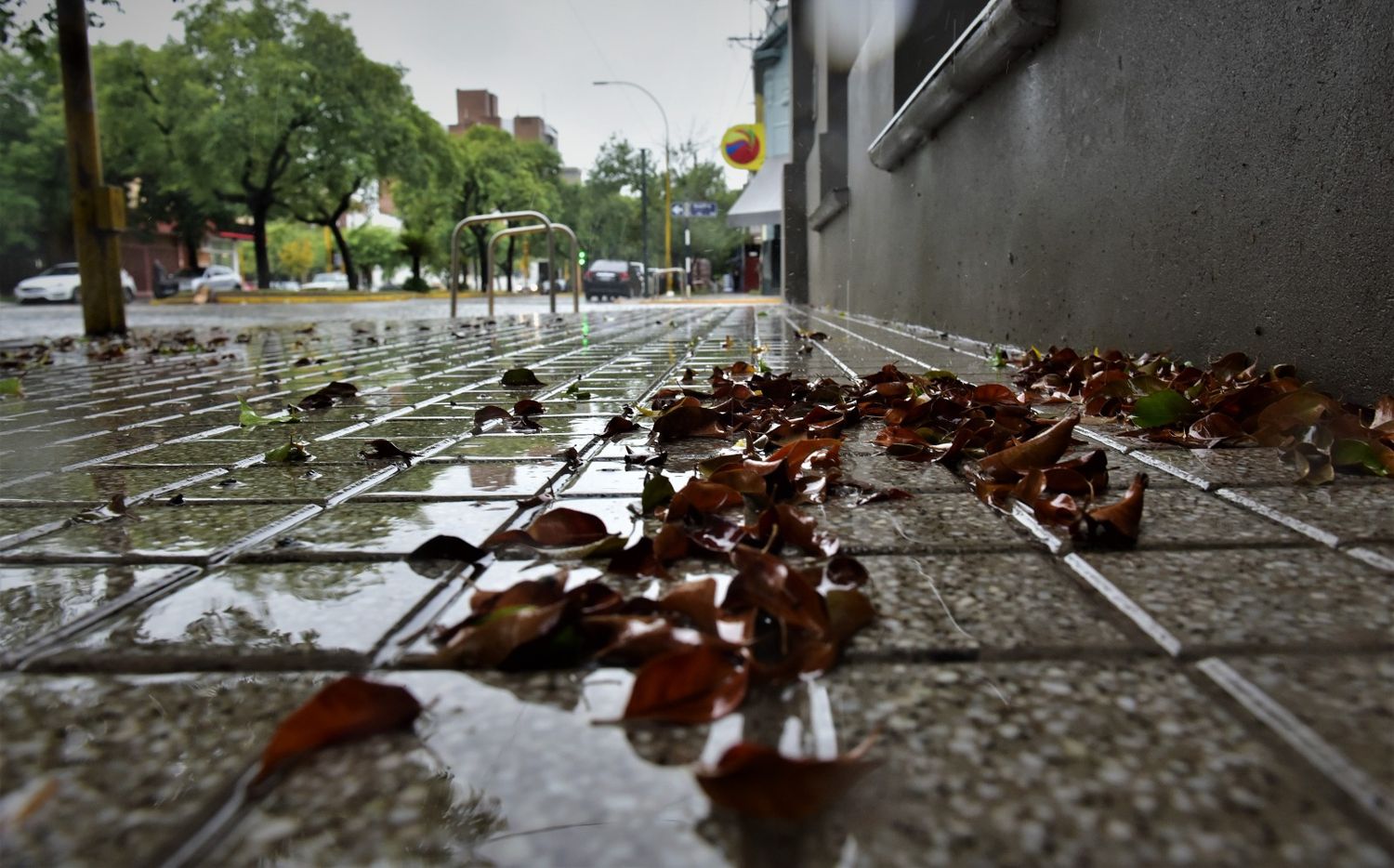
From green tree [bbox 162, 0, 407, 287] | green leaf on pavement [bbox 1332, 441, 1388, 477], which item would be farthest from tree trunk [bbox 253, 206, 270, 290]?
green leaf on pavement [bbox 1332, 441, 1388, 477]

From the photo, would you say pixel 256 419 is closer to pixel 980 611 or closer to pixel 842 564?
pixel 842 564

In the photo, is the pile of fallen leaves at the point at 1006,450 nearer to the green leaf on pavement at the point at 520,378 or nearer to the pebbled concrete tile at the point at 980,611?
the pebbled concrete tile at the point at 980,611

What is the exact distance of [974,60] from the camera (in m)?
5.30

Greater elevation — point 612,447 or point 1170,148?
point 1170,148

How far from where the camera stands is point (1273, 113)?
2752 millimetres

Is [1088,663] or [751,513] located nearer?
[1088,663]

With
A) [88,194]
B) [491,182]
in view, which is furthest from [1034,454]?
[491,182]

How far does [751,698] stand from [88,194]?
941 cm

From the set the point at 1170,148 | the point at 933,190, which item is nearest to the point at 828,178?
the point at 933,190

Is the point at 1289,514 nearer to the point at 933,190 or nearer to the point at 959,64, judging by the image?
the point at 959,64

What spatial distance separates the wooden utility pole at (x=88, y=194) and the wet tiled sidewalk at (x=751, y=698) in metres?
7.67

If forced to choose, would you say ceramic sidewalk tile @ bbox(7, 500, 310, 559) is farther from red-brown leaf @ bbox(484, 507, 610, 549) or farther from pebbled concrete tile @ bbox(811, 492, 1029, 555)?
pebbled concrete tile @ bbox(811, 492, 1029, 555)

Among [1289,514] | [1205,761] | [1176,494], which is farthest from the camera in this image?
[1176,494]

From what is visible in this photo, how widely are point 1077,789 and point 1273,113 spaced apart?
264cm
